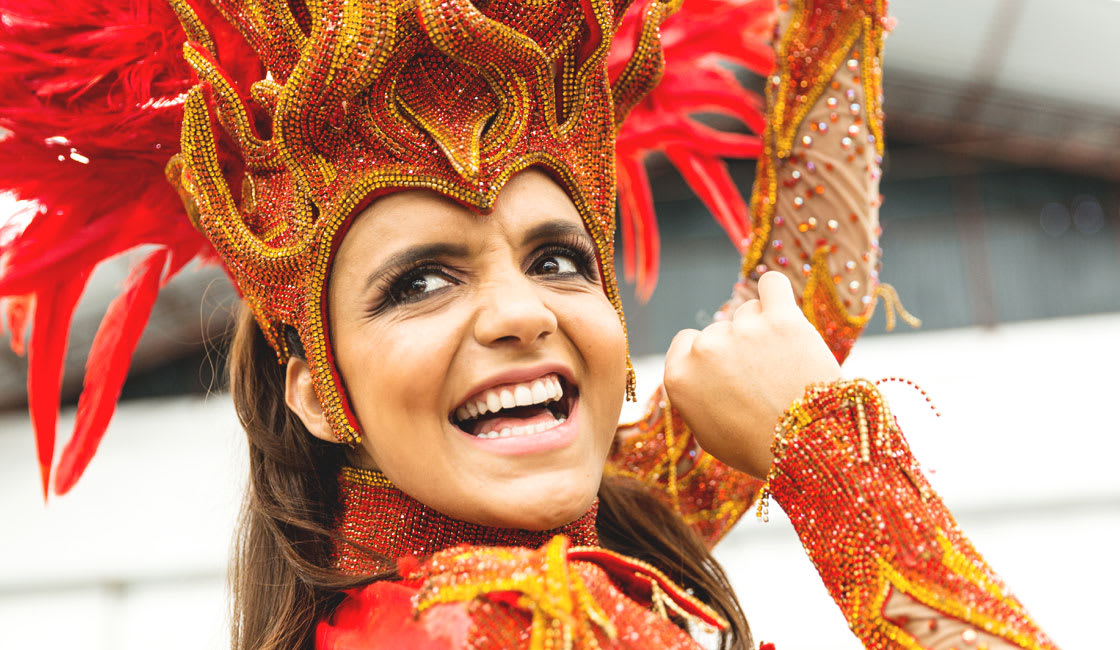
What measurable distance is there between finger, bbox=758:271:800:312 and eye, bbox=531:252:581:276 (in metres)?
0.21

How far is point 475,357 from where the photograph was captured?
1047mm

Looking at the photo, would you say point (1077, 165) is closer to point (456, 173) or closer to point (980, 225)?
point (980, 225)

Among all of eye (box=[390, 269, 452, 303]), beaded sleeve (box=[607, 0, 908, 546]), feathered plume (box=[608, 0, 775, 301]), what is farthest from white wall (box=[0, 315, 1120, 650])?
eye (box=[390, 269, 452, 303])

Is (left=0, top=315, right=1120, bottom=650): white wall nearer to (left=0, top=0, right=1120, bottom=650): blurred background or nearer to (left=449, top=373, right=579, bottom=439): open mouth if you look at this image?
(left=0, top=0, right=1120, bottom=650): blurred background

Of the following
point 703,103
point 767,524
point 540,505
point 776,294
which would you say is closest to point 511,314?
point 540,505

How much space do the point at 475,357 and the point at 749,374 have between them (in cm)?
28

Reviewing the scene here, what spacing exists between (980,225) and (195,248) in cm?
499

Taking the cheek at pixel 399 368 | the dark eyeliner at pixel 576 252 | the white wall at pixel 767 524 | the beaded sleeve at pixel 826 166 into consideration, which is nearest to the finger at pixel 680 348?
the dark eyeliner at pixel 576 252

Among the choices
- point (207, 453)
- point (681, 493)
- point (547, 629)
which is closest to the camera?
point (547, 629)

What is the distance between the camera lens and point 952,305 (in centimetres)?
525

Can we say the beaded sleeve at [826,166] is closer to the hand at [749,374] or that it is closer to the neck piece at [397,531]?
the hand at [749,374]

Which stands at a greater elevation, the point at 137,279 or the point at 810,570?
the point at 137,279

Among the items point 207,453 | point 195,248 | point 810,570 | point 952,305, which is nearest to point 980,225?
point 952,305

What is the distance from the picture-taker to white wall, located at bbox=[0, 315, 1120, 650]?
391cm
